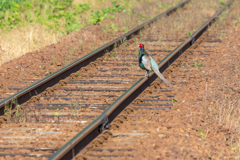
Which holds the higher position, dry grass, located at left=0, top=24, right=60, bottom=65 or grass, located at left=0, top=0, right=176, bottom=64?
grass, located at left=0, top=0, right=176, bottom=64

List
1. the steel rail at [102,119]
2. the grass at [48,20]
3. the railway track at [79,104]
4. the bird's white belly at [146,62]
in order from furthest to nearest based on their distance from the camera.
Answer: the grass at [48,20] < the bird's white belly at [146,62] < the railway track at [79,104] < the steel rail at [102,119]

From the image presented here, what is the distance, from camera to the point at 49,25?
13.2 m

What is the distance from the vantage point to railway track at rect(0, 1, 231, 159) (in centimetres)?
503

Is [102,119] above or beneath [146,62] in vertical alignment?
beneath

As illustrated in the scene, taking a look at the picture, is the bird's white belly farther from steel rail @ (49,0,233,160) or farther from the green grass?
the green grass

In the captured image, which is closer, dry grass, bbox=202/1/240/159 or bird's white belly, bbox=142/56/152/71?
dry grass, bbox=202/1/240/159

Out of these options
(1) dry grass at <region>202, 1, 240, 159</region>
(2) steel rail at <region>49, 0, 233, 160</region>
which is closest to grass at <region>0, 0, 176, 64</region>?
(1) dry grass at <region>202, 1, 240, 159</region>

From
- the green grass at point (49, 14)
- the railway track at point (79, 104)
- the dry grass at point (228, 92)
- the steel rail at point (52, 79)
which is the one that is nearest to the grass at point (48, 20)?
the green grass at point (49, 14)

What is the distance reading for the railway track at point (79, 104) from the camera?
5.03m

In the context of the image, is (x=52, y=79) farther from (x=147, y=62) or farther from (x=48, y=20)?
(x=48, y=20)

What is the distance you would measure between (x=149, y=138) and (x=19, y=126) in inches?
79.8

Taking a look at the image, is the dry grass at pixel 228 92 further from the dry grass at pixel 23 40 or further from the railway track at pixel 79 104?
the dry grass at pixel 23 40

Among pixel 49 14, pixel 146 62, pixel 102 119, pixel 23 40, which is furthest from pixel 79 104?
pixel 49 14

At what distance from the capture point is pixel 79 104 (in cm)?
662
